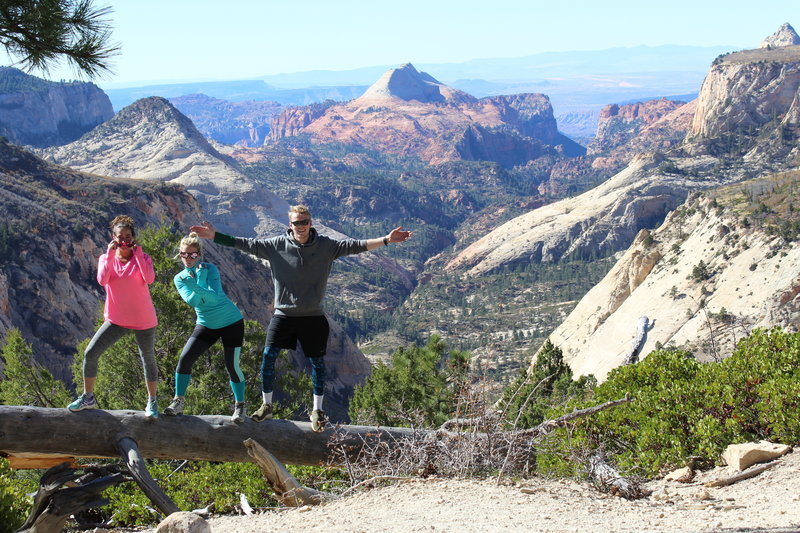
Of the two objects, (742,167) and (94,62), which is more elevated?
(94,62)

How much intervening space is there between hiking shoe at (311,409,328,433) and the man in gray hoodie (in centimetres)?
50

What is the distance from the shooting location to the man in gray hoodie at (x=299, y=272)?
7656mm

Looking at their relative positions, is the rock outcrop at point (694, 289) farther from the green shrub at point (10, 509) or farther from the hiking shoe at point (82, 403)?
the green shrub at point (10, 509)

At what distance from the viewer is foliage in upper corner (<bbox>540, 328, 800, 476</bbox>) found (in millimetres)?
8461

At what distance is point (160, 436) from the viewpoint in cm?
771

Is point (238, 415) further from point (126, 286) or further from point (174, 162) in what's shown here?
point (174, 162)

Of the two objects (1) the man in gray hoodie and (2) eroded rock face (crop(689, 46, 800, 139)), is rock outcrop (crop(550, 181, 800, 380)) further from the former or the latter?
(2) eroded rock face (crop(689, 46, 800, 139))

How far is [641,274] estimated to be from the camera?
179 ft

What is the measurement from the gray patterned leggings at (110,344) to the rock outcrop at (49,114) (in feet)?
553

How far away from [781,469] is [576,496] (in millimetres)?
2363

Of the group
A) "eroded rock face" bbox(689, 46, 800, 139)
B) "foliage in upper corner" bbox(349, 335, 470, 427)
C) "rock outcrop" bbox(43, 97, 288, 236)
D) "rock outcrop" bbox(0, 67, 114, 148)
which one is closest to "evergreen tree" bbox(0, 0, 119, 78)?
"foliage in upper corner" bbox(349, 335, 470, 427)

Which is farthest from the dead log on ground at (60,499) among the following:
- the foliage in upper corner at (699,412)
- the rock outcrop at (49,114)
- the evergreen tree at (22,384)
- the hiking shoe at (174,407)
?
the rock outcrop at (49,114)

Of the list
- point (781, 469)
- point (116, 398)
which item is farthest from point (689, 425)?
point (116, 398)

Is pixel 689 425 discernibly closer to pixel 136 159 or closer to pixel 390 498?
pixel 390 498
